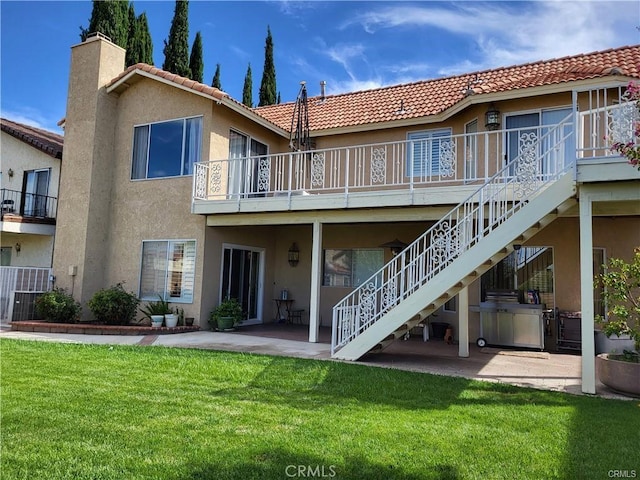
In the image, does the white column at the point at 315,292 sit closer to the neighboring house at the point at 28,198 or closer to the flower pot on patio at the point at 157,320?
the flower pot on patio at the point at 157,320

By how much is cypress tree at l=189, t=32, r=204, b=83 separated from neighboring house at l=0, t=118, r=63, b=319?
1355 cm

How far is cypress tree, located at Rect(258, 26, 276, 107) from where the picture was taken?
106 feet

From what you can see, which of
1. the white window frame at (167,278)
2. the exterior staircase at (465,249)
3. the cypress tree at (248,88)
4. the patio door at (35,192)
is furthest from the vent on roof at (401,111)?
the cypress tree at (248,88)

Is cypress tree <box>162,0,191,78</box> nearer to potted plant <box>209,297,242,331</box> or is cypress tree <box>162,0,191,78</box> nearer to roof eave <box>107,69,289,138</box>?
roof eave <box>107,69,289,138</box>

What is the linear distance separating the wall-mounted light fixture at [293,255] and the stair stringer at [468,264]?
662cm

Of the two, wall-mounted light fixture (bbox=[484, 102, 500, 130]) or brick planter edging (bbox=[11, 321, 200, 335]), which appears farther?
brick planter edging (bbox=[11, 321, 200, 335])

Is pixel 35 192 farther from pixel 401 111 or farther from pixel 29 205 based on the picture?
pixel 401 111

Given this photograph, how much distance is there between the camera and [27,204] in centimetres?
1666

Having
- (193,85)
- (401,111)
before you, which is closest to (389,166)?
(401,111)

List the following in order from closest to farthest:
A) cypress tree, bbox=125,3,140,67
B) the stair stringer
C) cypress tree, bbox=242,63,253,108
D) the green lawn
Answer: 1. the green lawn
2. the stair stringer
3. cypress tree, bbox=125,3,140,67
4. cypress tree, bbox=242,63,253,108

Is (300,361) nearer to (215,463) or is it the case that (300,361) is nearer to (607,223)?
(215,463)

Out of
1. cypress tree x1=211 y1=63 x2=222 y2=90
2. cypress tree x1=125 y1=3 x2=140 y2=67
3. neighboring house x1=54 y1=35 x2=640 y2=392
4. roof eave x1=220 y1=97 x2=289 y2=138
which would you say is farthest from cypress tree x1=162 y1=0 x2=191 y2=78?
roof eave x1=220 y1=97 x2=289 y2=138

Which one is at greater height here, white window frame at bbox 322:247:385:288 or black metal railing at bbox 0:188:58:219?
black metal railing at bbox 0:188:58:219

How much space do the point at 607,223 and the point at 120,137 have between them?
13.3m
